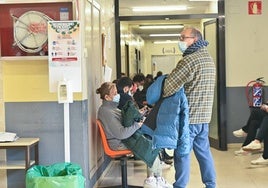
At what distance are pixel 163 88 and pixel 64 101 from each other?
90 cm

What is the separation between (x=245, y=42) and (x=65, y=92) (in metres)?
4.26

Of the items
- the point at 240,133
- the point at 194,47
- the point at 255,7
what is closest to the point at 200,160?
the point at 194,47

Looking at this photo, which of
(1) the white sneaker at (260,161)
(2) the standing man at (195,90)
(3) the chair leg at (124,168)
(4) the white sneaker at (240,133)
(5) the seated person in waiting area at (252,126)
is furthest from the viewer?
(4) the white sneaker at (240,133)

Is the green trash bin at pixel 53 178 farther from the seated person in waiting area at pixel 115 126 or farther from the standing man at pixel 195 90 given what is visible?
the standing man at pixel 195 90

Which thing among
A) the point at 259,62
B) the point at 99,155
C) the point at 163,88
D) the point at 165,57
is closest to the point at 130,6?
the point at 259,62

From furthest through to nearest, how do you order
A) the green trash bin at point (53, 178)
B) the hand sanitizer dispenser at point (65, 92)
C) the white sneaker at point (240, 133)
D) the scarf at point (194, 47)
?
the white sneaker at point (240, 133)
the scarf at point (194, 47)
the hand sanitizer dispenser at point (65, 92)
the green trash bin at point (53, 178)

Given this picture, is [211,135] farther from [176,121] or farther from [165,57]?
[165,57]

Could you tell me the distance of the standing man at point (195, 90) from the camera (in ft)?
13.1

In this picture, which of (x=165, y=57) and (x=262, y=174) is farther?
(x=165, y=57)

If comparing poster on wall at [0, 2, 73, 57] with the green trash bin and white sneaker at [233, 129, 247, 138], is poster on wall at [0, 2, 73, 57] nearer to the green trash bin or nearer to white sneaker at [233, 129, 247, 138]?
the green trash bin

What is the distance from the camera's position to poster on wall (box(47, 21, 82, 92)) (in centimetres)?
369

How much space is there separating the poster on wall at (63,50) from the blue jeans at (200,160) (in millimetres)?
1225

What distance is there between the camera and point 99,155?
5043 millimetres

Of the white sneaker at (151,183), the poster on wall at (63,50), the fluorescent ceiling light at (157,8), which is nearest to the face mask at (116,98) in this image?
the white sneaker at (151,183)
